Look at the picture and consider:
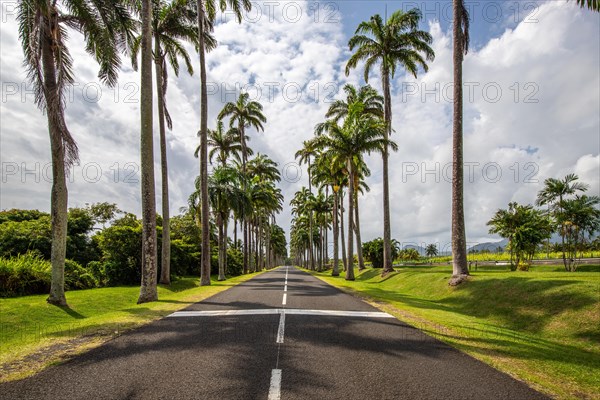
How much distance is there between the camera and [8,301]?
41.8ft

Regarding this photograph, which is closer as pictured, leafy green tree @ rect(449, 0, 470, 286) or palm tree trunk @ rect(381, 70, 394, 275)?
leafy green tree @ rect(449, 0, 470, 286)

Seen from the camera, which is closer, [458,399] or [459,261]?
[458,399]

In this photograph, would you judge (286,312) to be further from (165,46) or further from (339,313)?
(165,46)

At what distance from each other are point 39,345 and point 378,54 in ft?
96.2

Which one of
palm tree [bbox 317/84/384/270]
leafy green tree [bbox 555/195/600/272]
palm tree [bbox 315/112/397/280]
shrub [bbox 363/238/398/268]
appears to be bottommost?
shrub [bbox 363/238/398/268]

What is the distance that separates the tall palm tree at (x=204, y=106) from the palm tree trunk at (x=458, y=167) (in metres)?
14.1

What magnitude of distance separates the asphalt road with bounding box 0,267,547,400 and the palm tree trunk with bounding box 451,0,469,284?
10.5 m

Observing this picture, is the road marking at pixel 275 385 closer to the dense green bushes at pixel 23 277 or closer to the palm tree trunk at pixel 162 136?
the dense green bushes at pixel 23 277

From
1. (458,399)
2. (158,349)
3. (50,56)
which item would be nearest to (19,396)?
(158,349)

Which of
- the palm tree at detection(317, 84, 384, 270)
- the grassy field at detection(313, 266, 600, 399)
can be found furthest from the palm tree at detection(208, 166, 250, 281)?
the grassy field at detection(313, 266, 600, 399)

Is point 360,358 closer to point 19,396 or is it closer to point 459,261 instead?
point 19,396

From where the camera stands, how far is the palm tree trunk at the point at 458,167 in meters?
17.2

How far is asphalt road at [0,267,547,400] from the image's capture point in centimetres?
444

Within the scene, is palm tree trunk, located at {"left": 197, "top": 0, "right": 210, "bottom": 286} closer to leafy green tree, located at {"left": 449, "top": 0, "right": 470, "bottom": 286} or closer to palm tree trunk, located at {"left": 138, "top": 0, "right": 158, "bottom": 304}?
palm tree trunk, located at {"left": 138, "top": 0, "right": 158, "bottom": 304}
